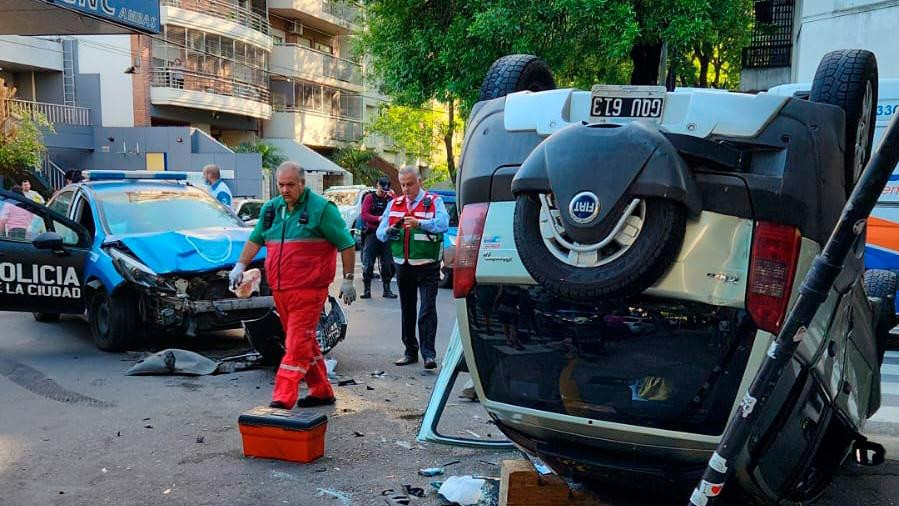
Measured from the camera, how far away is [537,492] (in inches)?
152

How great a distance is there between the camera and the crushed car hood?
802 centimetres

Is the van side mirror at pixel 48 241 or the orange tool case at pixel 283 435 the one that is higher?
the van side mirror at pixel 48 241

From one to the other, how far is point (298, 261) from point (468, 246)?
2.59 meters

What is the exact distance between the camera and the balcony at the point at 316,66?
4091cm

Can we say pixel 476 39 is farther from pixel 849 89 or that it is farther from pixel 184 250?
pixel 849 89

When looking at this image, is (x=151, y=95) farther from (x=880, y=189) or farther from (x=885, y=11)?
(x=880, y=189)

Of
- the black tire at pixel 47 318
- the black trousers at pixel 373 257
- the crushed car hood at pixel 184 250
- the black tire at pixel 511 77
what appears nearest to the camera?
the black tire at pixel 511 77

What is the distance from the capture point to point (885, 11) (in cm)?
1559

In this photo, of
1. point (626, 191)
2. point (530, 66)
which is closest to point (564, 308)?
point (626, 191)

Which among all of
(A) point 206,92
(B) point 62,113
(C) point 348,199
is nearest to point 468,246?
(C) point 348,199

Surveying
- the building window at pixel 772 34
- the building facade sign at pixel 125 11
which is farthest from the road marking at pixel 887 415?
A: the building window at pixel 772 34

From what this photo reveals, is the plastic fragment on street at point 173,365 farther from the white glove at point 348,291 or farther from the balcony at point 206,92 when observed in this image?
the balcony at point 206,92

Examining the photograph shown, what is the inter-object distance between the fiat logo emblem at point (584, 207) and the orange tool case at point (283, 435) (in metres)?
2.51

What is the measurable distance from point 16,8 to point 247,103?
2611cm
